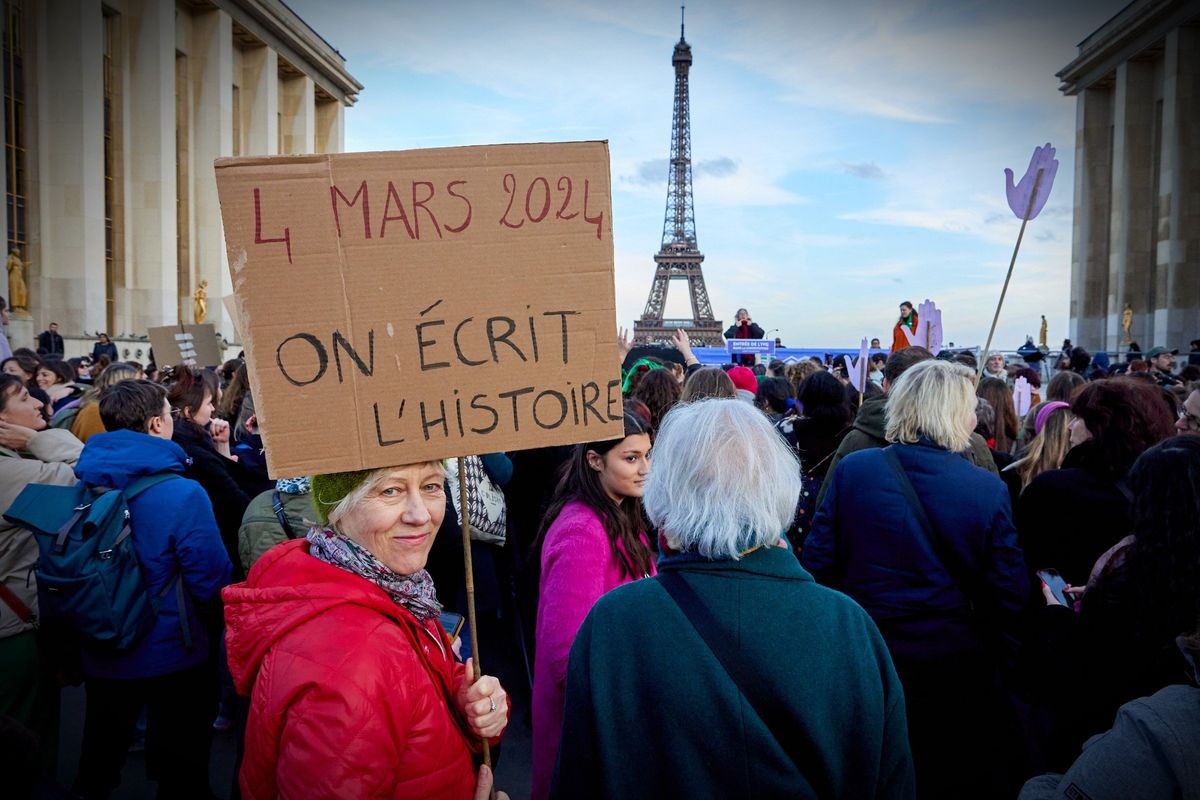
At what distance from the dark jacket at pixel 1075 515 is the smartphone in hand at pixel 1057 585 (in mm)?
102

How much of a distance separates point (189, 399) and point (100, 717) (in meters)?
1.60

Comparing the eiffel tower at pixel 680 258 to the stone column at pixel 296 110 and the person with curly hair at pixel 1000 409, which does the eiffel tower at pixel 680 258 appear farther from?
the person with curly hair at pixel 1000 409

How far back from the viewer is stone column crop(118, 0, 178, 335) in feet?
82.9

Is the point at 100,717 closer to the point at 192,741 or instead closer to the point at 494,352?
the point at 192,741

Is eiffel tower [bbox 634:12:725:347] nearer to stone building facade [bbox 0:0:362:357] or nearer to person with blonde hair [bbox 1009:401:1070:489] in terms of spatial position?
stone building facade [bbox 0:0:362:357]

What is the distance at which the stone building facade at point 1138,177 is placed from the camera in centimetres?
2994

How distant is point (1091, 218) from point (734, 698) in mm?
44453

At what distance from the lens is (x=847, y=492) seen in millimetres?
3113

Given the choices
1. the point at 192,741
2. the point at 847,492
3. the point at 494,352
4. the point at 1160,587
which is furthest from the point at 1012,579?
the point at 192,741

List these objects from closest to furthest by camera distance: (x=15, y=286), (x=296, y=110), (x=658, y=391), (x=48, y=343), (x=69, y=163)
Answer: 1. (x=658, y=391)
2. (x=48, y=343)
3. (x=15, y=286)
4. (x=69, y=163)
5. (x=296, y=110)

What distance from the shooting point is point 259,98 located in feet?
110

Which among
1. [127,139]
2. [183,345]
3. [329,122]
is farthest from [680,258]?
[183,345]

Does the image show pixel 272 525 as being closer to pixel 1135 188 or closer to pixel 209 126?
pixel 209 126

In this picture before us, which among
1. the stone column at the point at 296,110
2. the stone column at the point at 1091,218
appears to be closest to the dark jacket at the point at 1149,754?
the stone column at the point at 296,110
